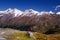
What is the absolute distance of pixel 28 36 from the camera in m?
A: 124

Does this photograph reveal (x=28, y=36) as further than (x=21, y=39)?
Yes

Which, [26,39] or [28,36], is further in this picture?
[28,36]

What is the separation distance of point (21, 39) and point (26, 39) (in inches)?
139

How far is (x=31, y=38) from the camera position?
394ft

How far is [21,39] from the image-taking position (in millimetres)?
116500

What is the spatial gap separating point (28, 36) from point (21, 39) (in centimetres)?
914

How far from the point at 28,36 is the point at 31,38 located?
4754 mm

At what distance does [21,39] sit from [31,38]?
24.6ft

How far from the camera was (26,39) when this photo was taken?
115 meters
